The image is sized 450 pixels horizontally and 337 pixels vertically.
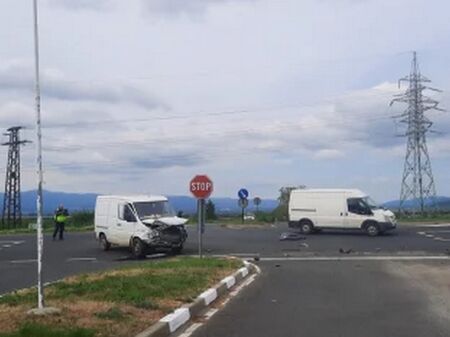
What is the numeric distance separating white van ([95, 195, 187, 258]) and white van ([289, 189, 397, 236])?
12.3 metres

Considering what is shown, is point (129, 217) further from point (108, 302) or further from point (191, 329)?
point (191, 329)

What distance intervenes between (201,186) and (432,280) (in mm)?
7697

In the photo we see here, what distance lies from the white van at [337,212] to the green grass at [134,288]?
21468 mm

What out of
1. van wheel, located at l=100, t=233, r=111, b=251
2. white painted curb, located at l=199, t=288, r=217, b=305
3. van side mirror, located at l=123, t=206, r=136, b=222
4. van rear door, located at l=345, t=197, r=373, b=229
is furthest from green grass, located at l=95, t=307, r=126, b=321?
van rear door, located at l=345, t=197, r=373, b=229

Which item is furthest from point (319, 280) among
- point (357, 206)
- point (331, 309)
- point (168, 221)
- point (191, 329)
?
point (357, 206)

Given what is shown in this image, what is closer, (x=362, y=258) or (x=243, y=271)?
(x=243, y=271)

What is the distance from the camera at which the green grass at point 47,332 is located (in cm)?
832

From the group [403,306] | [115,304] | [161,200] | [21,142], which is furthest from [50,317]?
[21,142]

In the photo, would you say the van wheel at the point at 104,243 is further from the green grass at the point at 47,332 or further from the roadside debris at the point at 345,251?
the green grass at the point at 47,332

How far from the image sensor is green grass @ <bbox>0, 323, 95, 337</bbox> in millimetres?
8320

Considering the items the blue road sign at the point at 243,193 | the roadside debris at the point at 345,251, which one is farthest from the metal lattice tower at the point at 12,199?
the roadside debris at the point at 345,251

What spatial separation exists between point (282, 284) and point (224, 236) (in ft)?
69.9

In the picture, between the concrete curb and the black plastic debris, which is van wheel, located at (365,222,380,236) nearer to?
the black plastic debris

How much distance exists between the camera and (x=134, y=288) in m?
13.0
